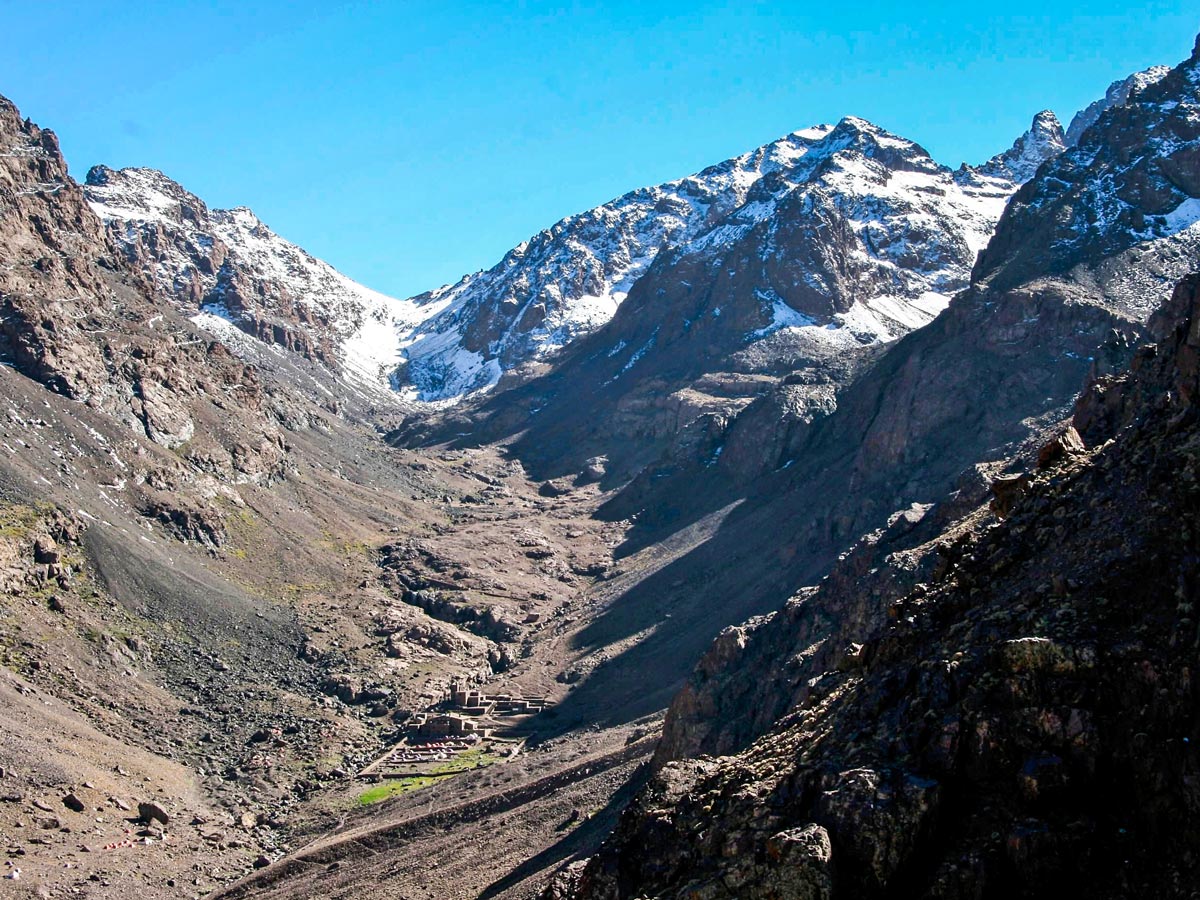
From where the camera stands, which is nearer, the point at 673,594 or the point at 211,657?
the point at 211,657

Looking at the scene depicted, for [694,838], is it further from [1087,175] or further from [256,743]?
[1087,175]

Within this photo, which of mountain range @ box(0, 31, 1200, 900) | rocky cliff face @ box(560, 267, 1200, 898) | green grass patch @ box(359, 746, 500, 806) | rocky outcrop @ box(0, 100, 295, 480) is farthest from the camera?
rocky outcrop @ box(0, 100, 295, 480)

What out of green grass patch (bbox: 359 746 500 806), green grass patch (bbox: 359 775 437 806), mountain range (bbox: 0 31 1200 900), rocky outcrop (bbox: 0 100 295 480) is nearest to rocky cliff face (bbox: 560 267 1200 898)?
mountain range (bbox: 0 31 1200 900)

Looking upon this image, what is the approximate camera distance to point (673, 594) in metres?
104

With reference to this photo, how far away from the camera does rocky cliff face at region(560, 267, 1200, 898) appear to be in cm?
1476

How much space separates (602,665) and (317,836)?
33.9m

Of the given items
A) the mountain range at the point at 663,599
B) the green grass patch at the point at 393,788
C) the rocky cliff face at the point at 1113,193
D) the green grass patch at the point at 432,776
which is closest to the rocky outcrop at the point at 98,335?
the mountain range at the point at 663,599

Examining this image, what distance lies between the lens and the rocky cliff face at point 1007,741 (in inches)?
581

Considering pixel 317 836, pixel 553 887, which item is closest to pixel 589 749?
pixel 317 836

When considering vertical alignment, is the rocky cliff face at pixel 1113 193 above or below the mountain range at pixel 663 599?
above

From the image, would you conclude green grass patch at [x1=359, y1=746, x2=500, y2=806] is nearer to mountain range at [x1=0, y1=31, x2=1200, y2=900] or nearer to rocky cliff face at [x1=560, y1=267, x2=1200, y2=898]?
mountain range at [x1=0, y1=31, x2=1200, y2=900]

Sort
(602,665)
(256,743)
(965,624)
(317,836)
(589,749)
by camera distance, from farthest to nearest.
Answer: (602,665) < (256,743) < (589,749) < (317,836) < (965,624)

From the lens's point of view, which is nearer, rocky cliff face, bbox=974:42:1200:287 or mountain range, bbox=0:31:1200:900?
mountain range, bbox=0:31:1200:900

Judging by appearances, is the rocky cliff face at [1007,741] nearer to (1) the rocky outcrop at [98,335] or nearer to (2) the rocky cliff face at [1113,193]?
(1) the rocky outcrop at [98,335]
